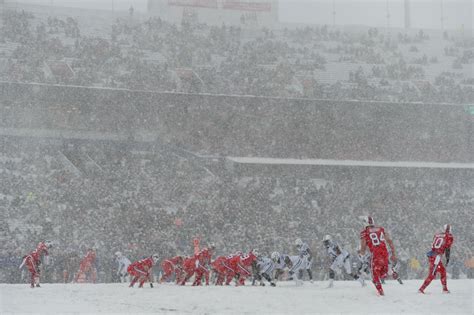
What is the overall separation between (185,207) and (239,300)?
55.1 ft

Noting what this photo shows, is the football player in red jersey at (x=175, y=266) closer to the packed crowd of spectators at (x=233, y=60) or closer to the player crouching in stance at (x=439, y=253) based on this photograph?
the player crouching in stance at (x=439, y=253)

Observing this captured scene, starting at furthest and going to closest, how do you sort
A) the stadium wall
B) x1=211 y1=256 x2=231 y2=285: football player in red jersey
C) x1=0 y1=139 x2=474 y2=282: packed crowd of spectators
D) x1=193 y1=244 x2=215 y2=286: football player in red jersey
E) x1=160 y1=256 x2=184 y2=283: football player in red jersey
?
the stadium wall, x1=0 y1=139 x2=474 y2=282: packed crowd of spectators, x1=160 y1=256 x2=184 y2=283: football player in red jersey, x1=211 y1=256 x2=231 y2=285: football player in red jersey, x1=193 y1=244 x2=215 y2=286: football player in red jersey

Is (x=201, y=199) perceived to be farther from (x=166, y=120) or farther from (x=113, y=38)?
(x=113, y=38)

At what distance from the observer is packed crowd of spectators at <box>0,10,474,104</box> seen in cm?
3853

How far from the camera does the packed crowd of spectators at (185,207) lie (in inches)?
1056

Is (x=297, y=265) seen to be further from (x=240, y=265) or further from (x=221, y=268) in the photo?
(x=221, y=268)

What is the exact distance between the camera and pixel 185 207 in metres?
31.1

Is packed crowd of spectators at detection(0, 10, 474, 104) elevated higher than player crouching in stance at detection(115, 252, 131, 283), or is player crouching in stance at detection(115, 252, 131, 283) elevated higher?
packed crowd of spectators at detection(0, 10, 474, 104)

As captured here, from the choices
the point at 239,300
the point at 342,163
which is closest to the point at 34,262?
the point at 239,300

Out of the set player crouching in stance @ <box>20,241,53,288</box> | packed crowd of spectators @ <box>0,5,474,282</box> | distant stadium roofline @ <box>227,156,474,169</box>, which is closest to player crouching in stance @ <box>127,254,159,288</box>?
player crouching in stance @ <box>20,241,53,288</box>

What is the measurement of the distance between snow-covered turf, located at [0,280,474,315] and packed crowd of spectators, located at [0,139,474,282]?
7.89 m

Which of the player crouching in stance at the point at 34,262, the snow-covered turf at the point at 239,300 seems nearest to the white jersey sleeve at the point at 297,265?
the snow-covered turf at the point at 239,300

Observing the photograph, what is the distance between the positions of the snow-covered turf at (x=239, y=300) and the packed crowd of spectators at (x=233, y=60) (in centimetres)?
2218

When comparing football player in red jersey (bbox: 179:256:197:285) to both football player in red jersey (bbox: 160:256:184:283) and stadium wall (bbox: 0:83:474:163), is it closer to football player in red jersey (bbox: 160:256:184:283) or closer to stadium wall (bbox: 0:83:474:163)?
football player in red jersey (bbox: 160:256:184:283)
